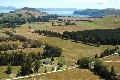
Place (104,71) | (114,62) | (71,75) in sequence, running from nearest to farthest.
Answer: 1. (71,75)
2. (104,71)
3. (114,62)

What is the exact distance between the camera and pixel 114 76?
12588 cm

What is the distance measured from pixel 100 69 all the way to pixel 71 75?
49.6ft

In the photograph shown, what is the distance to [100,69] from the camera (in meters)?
135

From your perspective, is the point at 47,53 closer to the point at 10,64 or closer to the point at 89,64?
the point at 10,64

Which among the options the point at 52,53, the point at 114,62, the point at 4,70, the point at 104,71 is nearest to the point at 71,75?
the point at 104,71

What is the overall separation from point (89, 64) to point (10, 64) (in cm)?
4643

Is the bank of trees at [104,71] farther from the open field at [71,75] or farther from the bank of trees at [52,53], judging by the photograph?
the bank of trees at [52,53]

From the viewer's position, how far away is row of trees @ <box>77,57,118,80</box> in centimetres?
12800

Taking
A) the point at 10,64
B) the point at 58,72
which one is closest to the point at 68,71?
the point at 58,72

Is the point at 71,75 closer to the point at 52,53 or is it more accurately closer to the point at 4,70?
the point at 4,70

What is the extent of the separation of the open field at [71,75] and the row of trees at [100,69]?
156 inches

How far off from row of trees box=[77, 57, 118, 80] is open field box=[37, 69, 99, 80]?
3954 mm

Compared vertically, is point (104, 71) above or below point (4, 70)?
above

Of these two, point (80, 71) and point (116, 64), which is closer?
point (80, 71)
